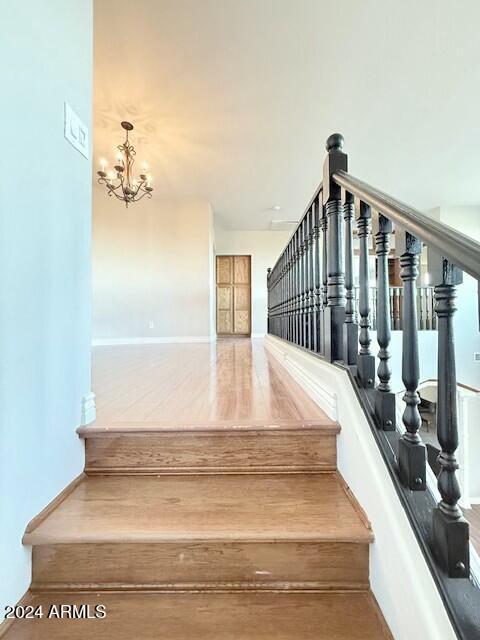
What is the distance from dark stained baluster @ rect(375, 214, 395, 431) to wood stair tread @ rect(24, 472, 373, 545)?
1.00 feet

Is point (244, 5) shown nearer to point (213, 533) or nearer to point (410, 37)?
point (410, 37)

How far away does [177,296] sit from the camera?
20.5 ft

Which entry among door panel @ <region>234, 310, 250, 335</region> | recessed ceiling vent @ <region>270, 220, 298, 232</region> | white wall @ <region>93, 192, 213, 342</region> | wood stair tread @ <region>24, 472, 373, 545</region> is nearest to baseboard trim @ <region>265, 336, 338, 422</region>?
wood stair tread @ <region>24, 472, 373, 545</region>

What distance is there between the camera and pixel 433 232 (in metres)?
0.64

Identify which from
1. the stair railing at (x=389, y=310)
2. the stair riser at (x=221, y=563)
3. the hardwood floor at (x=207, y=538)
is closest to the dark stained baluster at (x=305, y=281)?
the stair railing at (x=389, y=310)

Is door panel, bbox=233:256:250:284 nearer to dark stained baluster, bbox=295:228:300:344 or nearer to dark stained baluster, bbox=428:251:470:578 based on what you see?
dark stained baluster, bbox=295:228:300:344

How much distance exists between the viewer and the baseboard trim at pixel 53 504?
0.86 m

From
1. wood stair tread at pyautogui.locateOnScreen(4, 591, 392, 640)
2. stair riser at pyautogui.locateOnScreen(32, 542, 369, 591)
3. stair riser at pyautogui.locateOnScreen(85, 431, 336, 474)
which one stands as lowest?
wood stair tread at pyautogui.locateOnScreen(4, 591, 392, 640)

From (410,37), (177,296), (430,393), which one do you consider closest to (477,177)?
(410,37)

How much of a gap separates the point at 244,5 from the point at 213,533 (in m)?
3.19

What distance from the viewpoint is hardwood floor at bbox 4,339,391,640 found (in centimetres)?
74

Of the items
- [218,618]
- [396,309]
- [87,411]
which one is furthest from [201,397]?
[396,309]

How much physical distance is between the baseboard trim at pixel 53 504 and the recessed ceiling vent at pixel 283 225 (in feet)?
23.2

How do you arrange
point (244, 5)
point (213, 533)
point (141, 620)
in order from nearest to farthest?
point (141, 620) < point (213, 533) < point (244, 5)
